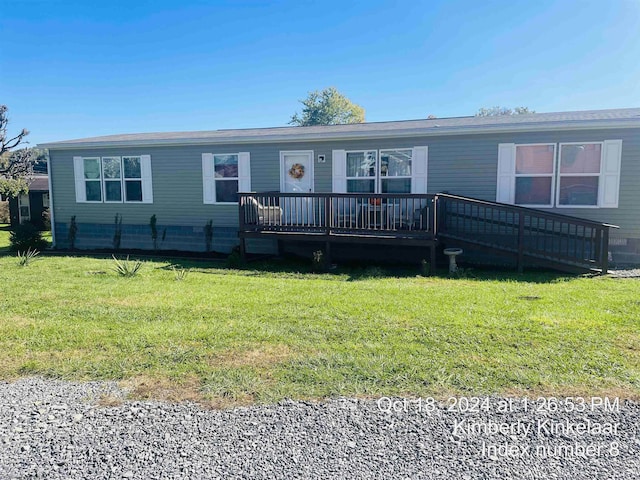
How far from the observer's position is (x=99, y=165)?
491 inches

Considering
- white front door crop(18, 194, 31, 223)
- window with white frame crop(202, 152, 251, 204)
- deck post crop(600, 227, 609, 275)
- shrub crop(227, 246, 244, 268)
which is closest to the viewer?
deck post crop(600, 227, 609, 275)

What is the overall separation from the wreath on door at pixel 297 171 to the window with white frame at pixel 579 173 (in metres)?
5.53

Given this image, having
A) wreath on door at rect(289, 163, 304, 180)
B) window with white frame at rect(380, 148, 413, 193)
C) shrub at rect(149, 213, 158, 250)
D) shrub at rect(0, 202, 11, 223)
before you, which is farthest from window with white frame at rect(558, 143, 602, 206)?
shrub at rect(0, 202, 11, 223)

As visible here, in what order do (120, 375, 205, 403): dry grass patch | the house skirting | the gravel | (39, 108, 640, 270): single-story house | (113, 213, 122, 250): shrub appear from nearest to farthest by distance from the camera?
1. the gravel
2. (120, 375, 205, 403): dry grass patch
3. (39, 108, 640, 270): single-story house
4. the house skirting
5. (113, 213, 122, 250): shrub

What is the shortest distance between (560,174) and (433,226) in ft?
9.98

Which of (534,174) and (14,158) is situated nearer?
(534,174)

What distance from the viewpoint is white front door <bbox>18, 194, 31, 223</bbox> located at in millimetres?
20953

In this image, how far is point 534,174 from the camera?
9.17 meters

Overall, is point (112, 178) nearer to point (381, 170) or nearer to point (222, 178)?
point (222, 178)

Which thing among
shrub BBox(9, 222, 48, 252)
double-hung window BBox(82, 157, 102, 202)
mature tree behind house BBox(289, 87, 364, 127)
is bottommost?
shrub BBox(9, 222, 48, 252)

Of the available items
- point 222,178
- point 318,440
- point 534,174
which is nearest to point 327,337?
point 318,440

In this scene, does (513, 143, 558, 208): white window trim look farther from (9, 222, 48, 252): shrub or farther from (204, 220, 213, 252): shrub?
(9, 222, 48, 252): shrub

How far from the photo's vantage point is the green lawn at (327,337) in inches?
130

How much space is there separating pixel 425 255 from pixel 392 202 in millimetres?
1316
